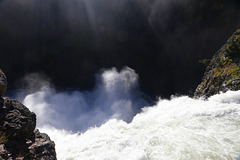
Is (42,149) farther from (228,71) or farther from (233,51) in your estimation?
(233,51)

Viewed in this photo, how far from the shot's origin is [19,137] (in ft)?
38.3

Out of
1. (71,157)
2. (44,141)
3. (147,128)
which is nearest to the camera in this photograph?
(44,141)

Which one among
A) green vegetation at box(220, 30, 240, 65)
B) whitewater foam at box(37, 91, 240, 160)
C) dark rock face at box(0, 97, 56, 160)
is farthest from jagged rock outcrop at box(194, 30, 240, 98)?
dark rock face at box(0, 97, 56, 160)

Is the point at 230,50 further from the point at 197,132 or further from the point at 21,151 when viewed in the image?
the point at 21,151

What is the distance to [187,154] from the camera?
39.4ft

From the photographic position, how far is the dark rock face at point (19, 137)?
407 inches

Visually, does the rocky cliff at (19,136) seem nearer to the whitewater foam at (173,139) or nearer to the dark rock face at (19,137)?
the dark rock face at (19,137)

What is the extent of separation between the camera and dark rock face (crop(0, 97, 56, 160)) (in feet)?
33.9

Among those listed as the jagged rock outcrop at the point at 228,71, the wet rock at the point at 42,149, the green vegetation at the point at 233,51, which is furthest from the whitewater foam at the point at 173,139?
the green vegetation at the point at 233,51

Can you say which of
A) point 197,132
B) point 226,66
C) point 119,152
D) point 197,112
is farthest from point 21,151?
point 226,66

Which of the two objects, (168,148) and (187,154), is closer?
(187,154)

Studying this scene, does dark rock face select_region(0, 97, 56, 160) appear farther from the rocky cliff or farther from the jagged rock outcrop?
the jagged rock outcrop

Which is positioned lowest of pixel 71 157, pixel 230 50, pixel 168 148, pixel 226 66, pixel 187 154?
pixel 187 154

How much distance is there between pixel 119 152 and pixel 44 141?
709 centimetres
